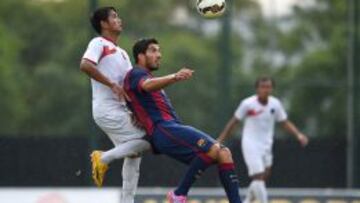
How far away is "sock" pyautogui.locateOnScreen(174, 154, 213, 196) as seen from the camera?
1273 centimetres

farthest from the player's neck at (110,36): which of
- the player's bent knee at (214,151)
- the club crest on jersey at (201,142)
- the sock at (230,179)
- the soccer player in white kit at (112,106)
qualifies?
the sock at (230,179)

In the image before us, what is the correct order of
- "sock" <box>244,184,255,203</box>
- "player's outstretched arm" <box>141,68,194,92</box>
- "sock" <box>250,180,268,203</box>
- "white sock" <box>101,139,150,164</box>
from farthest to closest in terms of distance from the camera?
"sock" <box>244,184,255,203</box>
"sock" <box>250,180,268,203</box>
"white sock" <box>101,139,150,164</box>
"player's outstretched arm" <box>141,68,194,92</box>

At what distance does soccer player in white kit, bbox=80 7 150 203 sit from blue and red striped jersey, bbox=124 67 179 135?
16cm

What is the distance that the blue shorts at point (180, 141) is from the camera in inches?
501

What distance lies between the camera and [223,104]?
913 inches

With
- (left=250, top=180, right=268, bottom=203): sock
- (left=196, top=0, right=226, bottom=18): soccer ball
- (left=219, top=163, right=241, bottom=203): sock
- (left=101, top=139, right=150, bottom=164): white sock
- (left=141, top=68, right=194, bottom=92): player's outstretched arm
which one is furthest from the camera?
(left=250, top=180, right=268, bottom=203): sock

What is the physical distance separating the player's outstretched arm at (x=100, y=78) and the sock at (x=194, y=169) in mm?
888

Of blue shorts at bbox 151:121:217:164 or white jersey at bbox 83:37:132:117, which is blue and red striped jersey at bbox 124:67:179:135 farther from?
white jersey at bbox 83:37:132:117

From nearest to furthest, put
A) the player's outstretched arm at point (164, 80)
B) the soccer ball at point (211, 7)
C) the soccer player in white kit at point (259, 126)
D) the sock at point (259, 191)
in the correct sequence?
the player's outstretched arm at point (164, 80), the soccer ball at point (211, 7), the sock at point (259, 191), the soccer player in white kit at point (259, 126)

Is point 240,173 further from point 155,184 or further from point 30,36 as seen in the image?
point 30,36

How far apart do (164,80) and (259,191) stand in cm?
609

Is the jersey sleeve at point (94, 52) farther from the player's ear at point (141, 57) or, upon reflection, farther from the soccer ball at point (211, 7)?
the soccer ball at point (211, 7)

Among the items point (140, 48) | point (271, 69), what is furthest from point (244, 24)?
point (140, 48)

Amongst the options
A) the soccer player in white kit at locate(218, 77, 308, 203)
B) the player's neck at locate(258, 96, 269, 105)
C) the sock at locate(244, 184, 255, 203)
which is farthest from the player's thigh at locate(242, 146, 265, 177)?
the player's neck at locate(258, 96, 269, 105)
